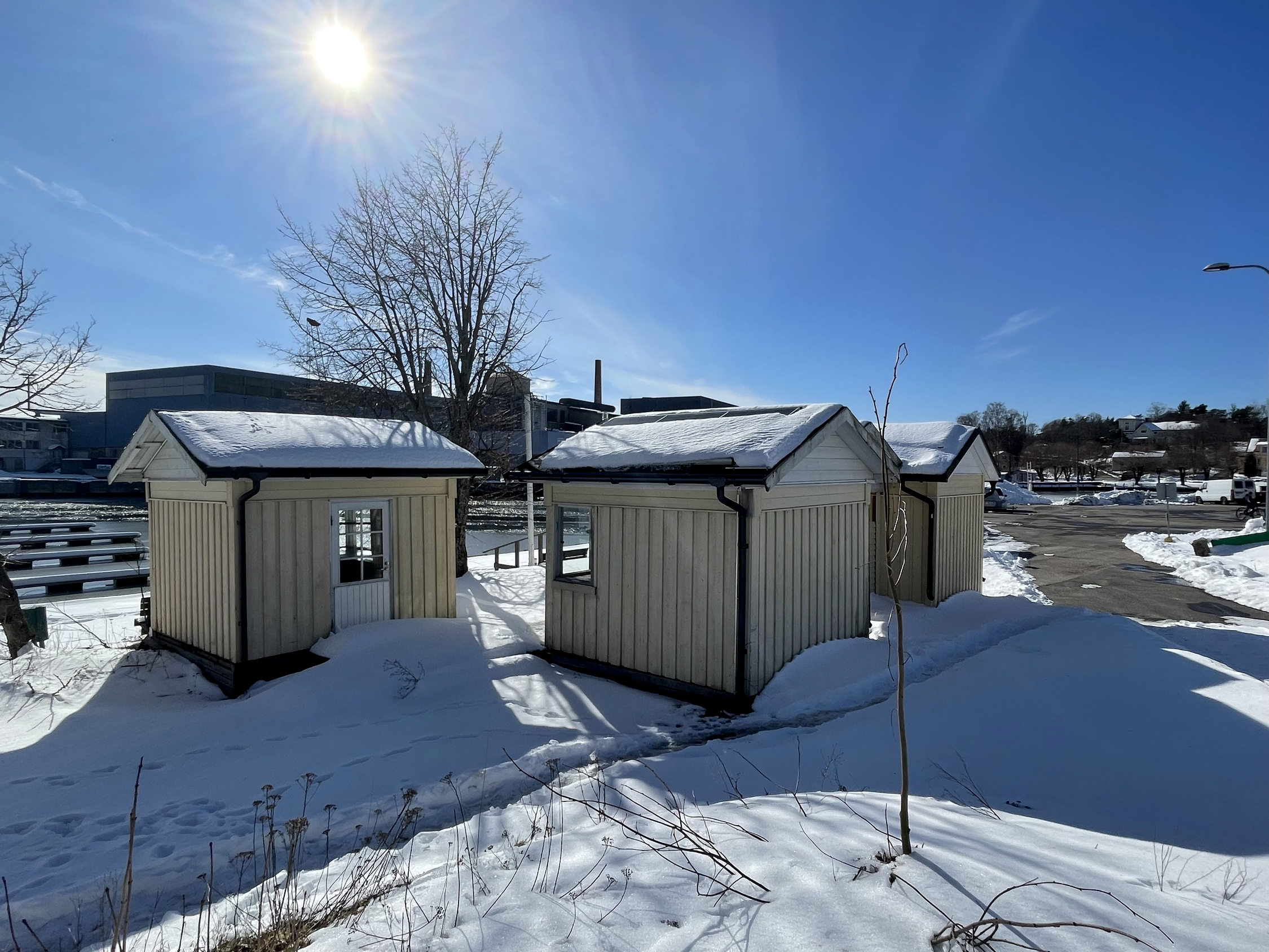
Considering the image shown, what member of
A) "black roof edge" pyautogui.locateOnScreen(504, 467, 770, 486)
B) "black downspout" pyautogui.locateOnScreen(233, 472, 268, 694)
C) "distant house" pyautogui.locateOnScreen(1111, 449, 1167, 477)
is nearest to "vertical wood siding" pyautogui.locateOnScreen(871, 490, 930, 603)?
"black roof edge" pyautogui.locateOnScreen(504, 467, 770, 486)

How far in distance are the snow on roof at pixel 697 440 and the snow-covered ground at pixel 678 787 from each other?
2623 mm

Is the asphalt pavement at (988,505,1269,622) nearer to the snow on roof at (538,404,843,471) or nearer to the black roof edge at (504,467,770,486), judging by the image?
the snow on roof at (538,404,843,471)

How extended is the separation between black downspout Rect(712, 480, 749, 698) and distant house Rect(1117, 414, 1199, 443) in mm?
76279

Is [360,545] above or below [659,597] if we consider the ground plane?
above

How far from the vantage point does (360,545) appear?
29.8 feet

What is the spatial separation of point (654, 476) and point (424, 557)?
14.0ft

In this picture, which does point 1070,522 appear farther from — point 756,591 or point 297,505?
point 297,505

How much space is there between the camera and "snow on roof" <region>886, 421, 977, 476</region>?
11.5m

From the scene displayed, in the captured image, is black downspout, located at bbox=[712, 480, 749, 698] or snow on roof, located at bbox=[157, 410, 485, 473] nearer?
black downspout, located at bbox=[712, 480, 749, 698]

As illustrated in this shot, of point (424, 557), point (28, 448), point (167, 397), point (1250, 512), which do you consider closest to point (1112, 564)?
point (424, 557)

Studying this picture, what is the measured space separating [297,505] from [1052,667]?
9.28 m

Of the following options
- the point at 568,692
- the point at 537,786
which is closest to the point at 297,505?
the point at 568,692

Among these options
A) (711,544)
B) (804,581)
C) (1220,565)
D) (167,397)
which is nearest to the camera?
→ (711,544)

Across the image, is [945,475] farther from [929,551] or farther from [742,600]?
[742,600]
